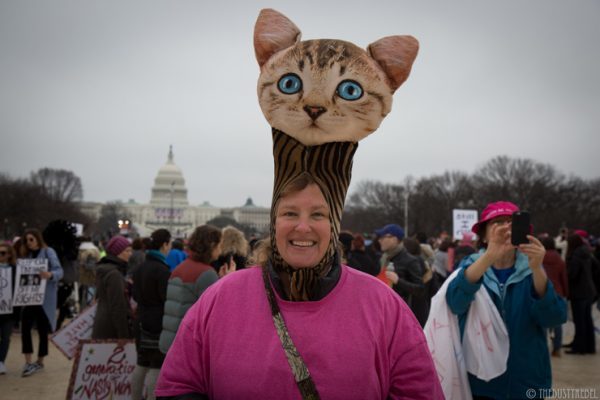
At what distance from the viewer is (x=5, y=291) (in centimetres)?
763

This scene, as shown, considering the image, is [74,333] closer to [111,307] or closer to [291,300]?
[111,307]

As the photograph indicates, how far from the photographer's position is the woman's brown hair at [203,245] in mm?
4836

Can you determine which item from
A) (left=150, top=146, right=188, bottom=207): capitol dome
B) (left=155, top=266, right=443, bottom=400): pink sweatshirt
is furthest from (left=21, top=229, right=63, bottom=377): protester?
(left=150, top=146, right=188, bottom=207): capitol dome

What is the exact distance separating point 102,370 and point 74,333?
115 centimetres

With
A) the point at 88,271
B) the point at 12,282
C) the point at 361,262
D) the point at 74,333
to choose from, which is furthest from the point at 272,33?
the point at 88,271

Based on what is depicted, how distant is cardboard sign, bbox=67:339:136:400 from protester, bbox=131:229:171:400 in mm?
215

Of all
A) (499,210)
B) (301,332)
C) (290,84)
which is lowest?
(301,332)

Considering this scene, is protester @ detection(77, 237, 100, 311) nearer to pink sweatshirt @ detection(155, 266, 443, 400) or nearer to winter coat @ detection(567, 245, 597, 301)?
pink sweatshirt @ detection(155, 266, 443, 400)

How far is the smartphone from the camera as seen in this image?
3.15 metres

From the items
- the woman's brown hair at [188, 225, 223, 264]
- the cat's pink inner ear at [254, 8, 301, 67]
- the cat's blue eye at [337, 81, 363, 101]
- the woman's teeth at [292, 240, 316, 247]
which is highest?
the cat's pink inner ear at [254, 8, 301, 67]

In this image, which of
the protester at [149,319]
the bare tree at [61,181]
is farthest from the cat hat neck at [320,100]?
the bare tree at [61,181]

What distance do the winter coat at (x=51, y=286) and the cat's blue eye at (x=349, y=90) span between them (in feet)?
24.2

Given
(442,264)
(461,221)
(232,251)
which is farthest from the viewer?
(461,221)

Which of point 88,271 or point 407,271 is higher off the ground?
point 407,271
